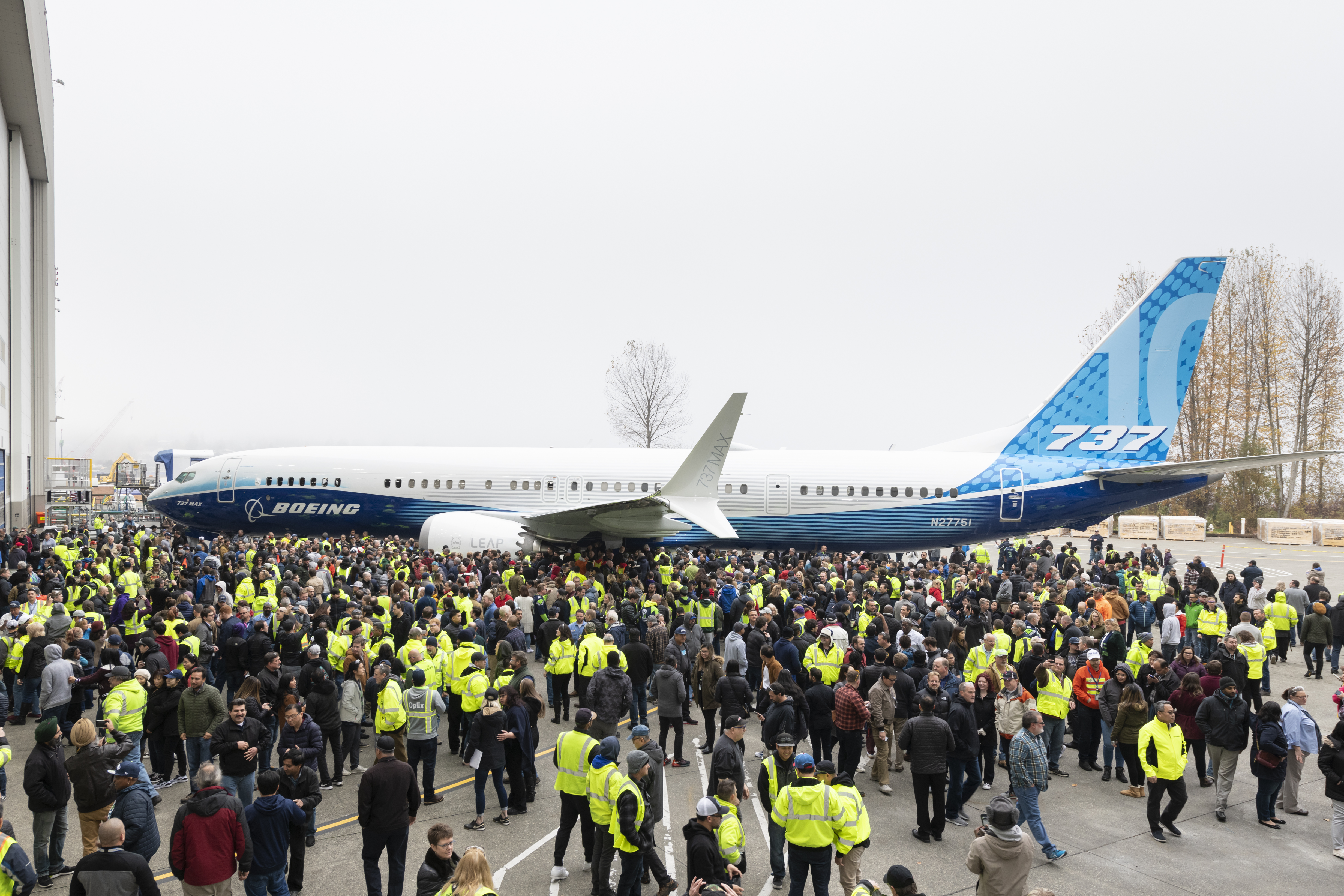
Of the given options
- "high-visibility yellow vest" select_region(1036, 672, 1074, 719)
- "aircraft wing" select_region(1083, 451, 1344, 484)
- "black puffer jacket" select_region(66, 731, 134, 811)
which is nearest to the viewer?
"black puffer jacket" select_region(66, 731, 134, 811)

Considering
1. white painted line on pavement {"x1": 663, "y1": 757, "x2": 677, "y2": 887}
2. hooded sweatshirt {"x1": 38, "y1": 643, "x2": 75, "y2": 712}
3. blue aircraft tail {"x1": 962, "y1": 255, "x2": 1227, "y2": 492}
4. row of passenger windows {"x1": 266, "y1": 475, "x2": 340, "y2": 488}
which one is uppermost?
blue aircraft tail {"x1": 962, "y1": 255, "x2": 1227, "y2": 492}

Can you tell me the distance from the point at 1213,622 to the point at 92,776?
15816 millimetres

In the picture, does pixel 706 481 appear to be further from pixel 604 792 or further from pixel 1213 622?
pixel 604 792

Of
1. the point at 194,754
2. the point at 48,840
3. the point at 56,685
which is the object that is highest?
the point at 56,685

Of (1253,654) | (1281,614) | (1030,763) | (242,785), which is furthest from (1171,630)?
(242,785)

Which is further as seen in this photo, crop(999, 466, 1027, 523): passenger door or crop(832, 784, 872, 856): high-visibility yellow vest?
crop(999, 466, 1027, 523): passenger door

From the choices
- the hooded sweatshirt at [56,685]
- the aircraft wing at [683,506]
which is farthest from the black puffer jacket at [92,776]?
the aircraft wing at [683,506]

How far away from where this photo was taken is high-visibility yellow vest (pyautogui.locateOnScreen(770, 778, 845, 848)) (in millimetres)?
6254

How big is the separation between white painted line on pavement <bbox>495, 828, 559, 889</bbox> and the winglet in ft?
33.0

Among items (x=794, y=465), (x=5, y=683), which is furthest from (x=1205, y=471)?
(x=5, y=683)

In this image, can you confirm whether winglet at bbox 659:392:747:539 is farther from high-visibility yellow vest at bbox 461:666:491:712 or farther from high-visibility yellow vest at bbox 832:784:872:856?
high-visibility yellow vest at bbox 832:784:872:856

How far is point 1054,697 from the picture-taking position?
967 centimetres

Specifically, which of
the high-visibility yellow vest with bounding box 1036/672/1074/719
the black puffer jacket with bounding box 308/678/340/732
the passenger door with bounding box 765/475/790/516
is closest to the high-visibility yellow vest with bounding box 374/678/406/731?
the black puffer jacket with bounding box 308/678/340/732

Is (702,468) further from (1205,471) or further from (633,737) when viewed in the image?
(1205,471)
